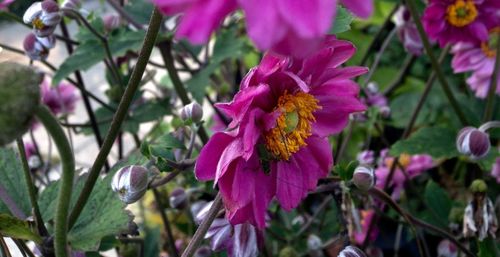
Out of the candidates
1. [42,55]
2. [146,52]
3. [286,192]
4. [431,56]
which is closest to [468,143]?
[431,56]

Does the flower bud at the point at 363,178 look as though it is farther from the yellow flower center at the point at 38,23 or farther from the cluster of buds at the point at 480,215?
the yellow flower center at the point at 38,23

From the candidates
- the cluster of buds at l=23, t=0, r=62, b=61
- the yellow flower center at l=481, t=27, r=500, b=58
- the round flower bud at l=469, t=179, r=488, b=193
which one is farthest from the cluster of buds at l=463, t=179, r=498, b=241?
the cluster of buds at l=23, t=0, r=62, b=61

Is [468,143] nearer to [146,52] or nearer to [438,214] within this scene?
[438,214]

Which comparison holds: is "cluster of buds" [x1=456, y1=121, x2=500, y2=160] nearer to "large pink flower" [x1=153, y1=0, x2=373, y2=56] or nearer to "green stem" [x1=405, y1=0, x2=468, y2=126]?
"green stem" [x1=405, y1=0, x2=468, y2=126]

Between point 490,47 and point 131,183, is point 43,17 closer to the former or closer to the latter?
point 131,183

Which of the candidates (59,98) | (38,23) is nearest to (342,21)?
(38,23)
